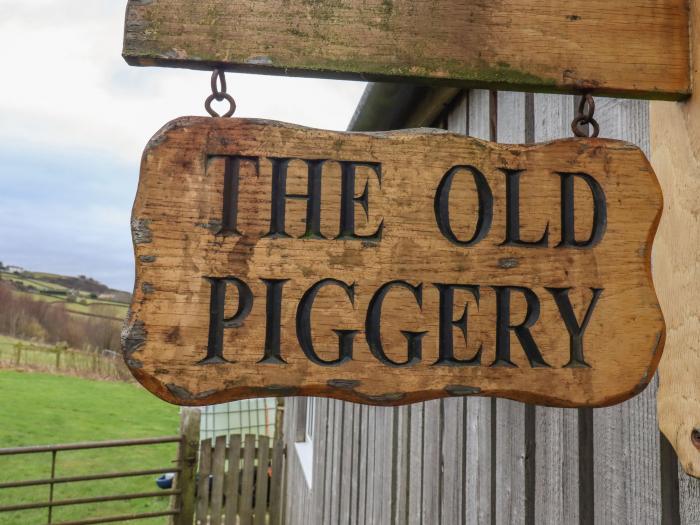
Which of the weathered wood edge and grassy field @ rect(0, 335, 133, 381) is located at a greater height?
the weathered wood edge

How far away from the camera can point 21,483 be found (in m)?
4.42

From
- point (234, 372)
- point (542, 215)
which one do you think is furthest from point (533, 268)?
point (234, 372)

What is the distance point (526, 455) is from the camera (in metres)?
1.17

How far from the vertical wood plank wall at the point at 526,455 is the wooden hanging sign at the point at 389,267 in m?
0.23

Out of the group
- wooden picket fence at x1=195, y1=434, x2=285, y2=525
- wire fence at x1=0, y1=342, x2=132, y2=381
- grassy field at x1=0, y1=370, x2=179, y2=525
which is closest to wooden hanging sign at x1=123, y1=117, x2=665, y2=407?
wooden picket fence at x1=195, y1=434, x2=285, y2=525

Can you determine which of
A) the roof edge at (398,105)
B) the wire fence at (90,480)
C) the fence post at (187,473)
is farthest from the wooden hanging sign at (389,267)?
the fence post at (187,473)

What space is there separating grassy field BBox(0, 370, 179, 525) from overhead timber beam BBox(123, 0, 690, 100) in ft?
26.7

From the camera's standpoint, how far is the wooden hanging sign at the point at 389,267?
25.7 inches

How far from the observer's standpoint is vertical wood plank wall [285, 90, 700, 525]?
814 mm

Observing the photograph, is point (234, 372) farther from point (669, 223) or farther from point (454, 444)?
point (454, 444)

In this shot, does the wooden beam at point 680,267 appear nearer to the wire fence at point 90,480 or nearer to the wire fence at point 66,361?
the wire fence at point 90,480

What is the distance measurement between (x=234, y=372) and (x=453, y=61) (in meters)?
0.50

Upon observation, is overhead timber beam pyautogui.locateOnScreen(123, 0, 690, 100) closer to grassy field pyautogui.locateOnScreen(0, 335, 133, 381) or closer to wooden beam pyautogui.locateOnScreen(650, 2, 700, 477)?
wooden beam pyautogui.locateOnScreen(650, 2, 700, 477)

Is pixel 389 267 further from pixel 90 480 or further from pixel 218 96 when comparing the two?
pixel 90 480
